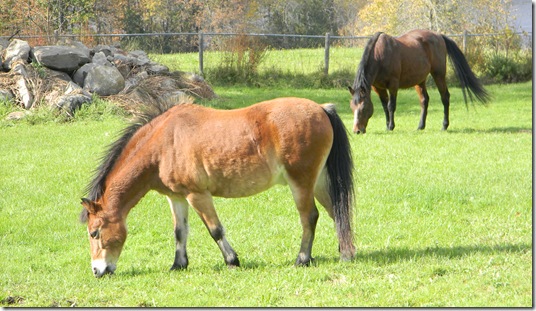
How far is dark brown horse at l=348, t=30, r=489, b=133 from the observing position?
13789 millimetres

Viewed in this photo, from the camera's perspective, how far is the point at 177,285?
5.98 m

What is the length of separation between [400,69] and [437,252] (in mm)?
8436

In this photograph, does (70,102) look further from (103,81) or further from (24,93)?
(103,81)

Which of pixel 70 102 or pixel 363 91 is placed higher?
pixel 363 91

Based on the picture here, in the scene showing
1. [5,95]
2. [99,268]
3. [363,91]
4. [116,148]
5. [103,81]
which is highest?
[103,81]

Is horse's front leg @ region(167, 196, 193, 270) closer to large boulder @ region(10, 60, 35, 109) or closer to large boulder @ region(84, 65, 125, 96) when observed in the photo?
large boulder @ region(10, 60, 35, 109)

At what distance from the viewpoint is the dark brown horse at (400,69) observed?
13.8 metres

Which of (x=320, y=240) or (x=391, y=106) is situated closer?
(x=320, y=240)

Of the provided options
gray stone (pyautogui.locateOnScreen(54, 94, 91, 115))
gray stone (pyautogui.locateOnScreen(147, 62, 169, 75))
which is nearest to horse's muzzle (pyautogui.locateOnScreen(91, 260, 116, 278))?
gray stone (pyautogui.locateOnScreen(54, 94, 91, 115))

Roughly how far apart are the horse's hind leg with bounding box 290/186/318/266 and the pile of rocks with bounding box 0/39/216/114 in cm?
1048

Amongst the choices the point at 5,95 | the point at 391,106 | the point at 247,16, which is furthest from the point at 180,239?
the point at 247,16

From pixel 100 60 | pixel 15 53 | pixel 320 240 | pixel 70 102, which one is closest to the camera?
pixel 320 240

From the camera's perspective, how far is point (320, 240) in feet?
23.7

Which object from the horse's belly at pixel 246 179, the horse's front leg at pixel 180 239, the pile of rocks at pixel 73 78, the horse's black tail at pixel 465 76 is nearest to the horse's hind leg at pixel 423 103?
the horse's black tail at pixel 465 76
